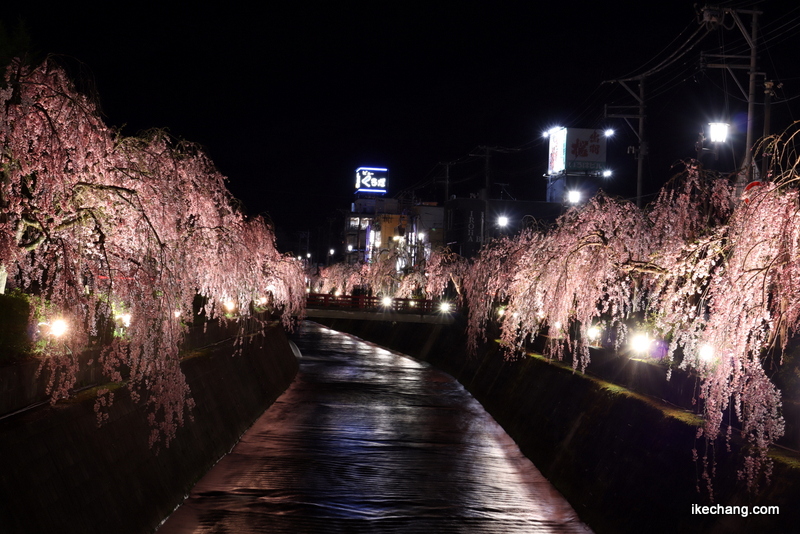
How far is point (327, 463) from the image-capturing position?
17.8 metres

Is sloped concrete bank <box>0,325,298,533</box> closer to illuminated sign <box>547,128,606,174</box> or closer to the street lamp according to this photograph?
the street lamp

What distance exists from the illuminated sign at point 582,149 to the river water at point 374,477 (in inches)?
1364

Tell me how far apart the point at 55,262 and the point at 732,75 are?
18.9 meters

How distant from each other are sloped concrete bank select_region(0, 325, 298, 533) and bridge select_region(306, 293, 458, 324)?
2581cm

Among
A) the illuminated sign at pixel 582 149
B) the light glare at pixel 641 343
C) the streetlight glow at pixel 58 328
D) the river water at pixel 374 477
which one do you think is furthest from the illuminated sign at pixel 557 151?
the streetlight glow at pixel 58 328

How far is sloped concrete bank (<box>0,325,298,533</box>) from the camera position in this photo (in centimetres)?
817

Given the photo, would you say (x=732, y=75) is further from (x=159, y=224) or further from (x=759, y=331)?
(x=159, y=224)

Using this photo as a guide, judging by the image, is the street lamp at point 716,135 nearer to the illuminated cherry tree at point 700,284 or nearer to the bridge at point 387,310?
the illuminated cherry tree at point 700,284

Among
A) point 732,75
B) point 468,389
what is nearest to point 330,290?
point 468,389

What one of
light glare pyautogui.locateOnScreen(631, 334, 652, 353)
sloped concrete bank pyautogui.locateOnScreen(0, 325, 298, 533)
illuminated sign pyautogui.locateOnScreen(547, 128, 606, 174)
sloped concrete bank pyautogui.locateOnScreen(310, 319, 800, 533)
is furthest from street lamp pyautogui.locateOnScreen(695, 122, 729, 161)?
illuminated sign pyautogui.locateOnScreen(547, 128, 606, 174)

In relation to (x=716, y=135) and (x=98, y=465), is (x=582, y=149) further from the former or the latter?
(x=98, y=465)

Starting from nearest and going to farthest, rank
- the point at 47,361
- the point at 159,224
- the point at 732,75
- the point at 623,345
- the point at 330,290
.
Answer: the point at 47,361
the point at 159,224
the point at 623,345
the point at 732,75
the point at 330,290

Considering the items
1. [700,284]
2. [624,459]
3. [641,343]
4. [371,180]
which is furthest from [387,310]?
[371,180]

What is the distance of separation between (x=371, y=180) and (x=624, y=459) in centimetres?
9814
